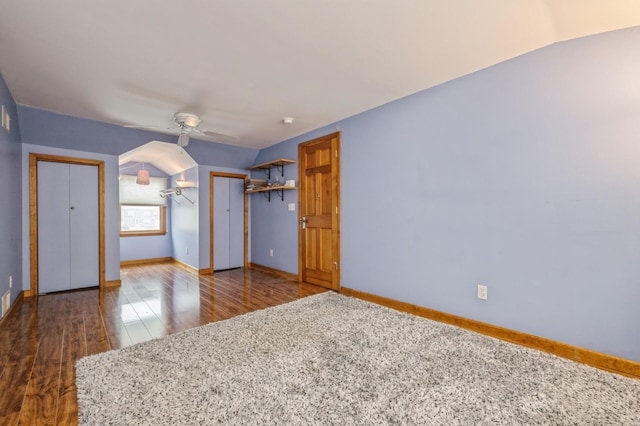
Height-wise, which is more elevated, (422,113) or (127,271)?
(422,113)

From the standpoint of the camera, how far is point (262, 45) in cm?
218

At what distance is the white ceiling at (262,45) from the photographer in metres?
1.80

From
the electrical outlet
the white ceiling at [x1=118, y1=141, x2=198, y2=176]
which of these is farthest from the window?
the electrical outlet

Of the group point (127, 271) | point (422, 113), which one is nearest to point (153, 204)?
point (127, 271)

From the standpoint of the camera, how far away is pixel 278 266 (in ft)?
16.7

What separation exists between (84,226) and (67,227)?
0.19 m

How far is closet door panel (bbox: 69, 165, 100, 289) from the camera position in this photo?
13.4 feet

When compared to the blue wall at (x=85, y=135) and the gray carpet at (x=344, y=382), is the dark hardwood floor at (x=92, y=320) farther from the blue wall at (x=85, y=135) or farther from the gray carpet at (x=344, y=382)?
the blue wall at (x=85, y=135)

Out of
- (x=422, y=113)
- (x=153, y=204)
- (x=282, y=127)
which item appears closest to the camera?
(x=422, y=113)

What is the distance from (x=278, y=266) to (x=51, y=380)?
3.41m

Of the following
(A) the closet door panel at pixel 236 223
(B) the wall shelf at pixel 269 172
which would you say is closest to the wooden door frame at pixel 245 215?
(A) the closet door panel at pixel 236 223

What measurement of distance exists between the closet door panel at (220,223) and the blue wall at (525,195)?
3215mm

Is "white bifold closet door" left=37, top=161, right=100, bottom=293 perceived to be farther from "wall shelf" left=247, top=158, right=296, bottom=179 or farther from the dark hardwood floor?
"wall shelf" left=247, top=158, right=296, bottom=179

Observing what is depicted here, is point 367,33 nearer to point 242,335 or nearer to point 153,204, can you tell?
point 242,335
